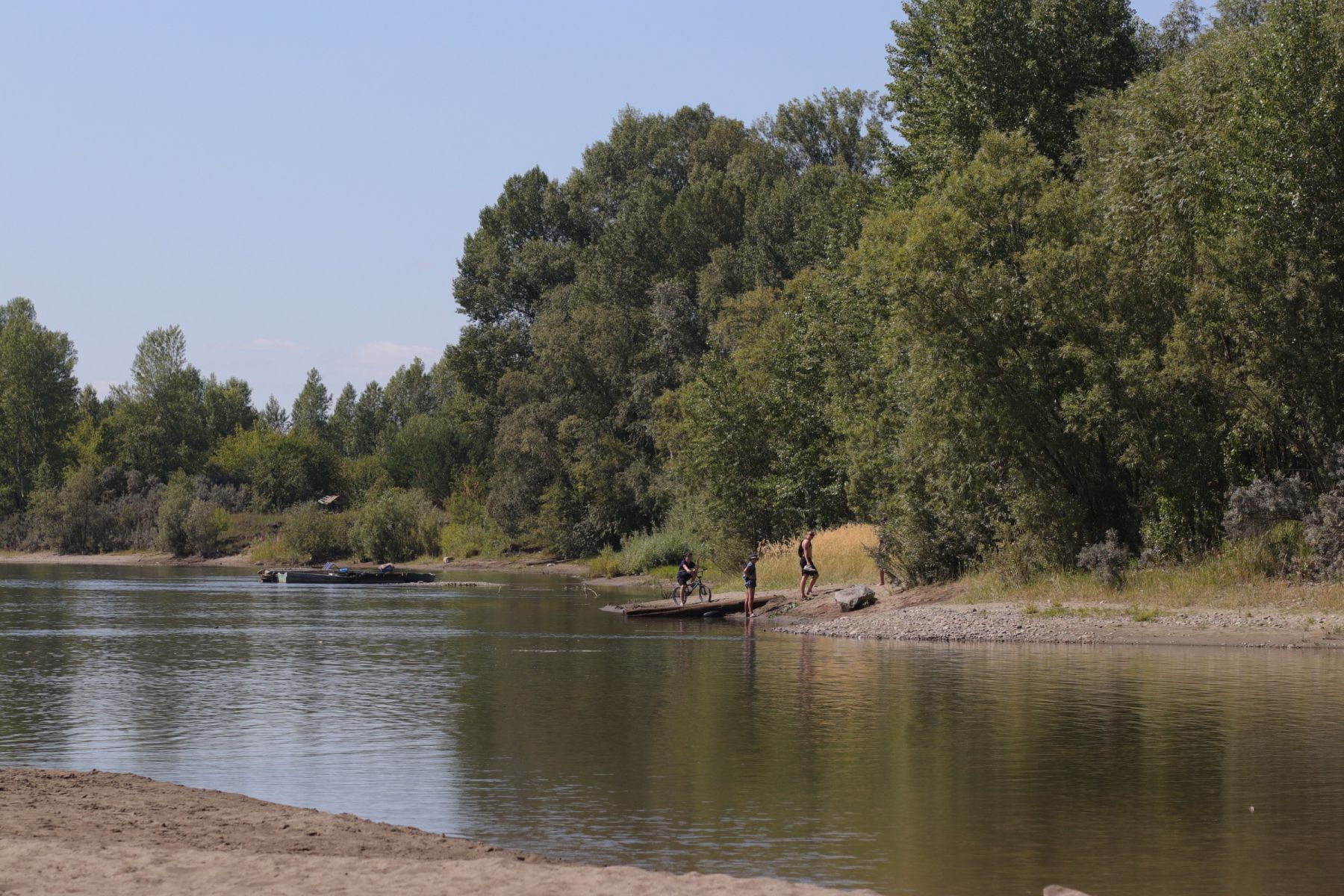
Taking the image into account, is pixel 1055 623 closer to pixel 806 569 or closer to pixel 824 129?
pixel 806 569

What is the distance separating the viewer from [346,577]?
7700 cm

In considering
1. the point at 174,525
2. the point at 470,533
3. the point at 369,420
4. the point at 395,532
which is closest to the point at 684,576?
the point at 470,533

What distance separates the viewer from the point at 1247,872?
473 inches

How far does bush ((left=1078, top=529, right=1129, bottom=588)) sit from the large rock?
23.9 ft

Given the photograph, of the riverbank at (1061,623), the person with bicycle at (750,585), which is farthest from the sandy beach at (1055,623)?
the person with bicycle at (750,585)

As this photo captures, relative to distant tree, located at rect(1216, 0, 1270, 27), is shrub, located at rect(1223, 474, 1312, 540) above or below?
below

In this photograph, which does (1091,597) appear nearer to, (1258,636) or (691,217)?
(1258,636)

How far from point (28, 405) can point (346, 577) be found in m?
79.1

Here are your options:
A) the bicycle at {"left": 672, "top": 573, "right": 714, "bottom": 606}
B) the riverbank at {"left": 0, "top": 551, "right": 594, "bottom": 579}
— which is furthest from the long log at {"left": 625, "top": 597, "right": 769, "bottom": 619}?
the riverbank at {"left": 0, "top": 551, "right": 594, "bottom": 579}

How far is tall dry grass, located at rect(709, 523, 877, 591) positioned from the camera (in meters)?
50.6

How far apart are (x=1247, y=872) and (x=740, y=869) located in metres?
4.25

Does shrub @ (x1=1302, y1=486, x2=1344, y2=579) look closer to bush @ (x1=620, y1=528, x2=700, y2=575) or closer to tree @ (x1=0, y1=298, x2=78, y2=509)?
bush @ (x1=620, y1=528, x2=700, y2=575)

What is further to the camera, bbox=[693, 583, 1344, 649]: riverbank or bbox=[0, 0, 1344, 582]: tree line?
bbox=[0, 0, 1344, 582]: tree line

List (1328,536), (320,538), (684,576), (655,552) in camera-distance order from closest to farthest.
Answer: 1. (1328,536)
2. (684,576)
3. (655,552)
4. (320,538)
